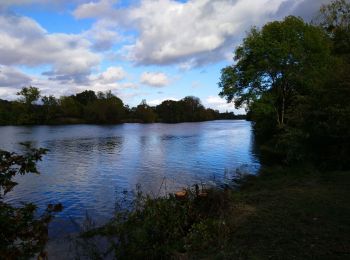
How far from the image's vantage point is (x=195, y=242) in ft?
29.7

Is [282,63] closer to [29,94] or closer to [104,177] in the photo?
[104,177]

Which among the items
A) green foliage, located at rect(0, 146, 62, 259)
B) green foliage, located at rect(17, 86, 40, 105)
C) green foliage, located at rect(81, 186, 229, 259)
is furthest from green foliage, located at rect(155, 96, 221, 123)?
green foliage, located at rect(0, 146, 62, 259)

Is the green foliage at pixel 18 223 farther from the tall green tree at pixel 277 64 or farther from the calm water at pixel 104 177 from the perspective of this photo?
the tall green tree at pixel 277 64

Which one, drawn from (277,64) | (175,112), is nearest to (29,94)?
(175,112)

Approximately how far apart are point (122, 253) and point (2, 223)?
5.04 m

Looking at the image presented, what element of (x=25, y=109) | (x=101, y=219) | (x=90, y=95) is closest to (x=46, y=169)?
(x=101, y=219)

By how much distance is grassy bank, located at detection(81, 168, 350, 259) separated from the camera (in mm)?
8086

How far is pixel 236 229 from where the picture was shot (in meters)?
9.88

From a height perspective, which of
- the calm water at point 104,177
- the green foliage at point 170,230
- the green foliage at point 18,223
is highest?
the green foliage at point 18,223

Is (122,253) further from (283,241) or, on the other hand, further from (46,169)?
(46,169)

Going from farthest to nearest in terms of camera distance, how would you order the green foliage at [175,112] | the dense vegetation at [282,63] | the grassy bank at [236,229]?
the green foliage at [175,112]
the dense vegetation at [282,63]
the grassy bank at [236,229]

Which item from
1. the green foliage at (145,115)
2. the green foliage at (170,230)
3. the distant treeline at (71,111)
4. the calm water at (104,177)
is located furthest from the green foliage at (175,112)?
the green foliage at (170,230)

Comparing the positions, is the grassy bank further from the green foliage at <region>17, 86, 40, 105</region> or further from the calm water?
the green foliage at <region>17, 86, 40, 105</region>

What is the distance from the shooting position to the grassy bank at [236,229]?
8086 millimetres
